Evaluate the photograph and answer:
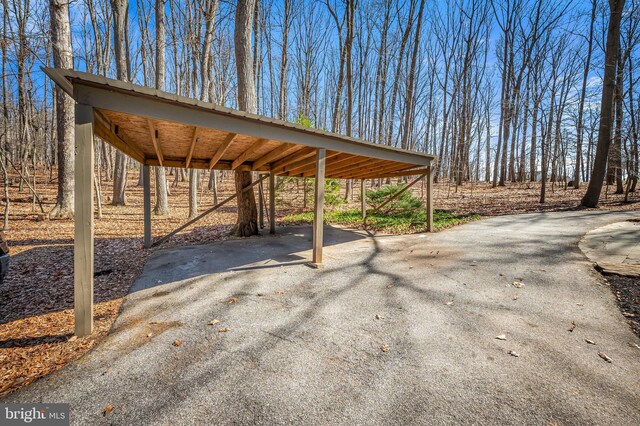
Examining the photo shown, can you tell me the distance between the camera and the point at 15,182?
15.4 metres

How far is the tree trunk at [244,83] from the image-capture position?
6547 mm

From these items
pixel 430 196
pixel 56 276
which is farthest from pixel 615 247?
pixel 56 276

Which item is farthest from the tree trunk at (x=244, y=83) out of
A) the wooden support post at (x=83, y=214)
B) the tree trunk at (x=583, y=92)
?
the tree trunk at (x=583, y=92)

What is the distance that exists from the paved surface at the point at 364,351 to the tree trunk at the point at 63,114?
242 inches

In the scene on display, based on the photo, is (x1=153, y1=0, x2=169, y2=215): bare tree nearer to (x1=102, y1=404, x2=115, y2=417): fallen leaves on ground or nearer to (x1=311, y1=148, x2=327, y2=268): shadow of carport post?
(x1=311, y1=148, x2=327, y2=268): shadow of carport post

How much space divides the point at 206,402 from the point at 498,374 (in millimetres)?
2131

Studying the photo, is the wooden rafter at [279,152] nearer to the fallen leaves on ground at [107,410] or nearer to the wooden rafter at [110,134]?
the wooden rafter at [110,134]

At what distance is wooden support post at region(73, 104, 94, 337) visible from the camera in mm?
2390

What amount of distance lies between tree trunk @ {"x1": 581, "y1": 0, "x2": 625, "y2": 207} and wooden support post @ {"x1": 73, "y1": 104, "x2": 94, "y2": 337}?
13795mm

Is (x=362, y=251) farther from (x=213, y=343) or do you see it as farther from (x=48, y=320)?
(x=48, y=320)

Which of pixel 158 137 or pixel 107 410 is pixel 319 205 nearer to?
pixel 158 137

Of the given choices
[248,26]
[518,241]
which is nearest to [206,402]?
[518,241]

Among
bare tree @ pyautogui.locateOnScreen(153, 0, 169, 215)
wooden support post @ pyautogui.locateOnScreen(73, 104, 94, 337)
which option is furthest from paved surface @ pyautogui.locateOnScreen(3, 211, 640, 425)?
bare tree @ pyautogui.locateOnScreen(153, 0, 169, 215)

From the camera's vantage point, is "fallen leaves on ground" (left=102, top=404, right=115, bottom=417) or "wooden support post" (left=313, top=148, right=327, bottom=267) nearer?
"fallen leaves on ground" (left=102, top=404, right=115, bottom=417)
